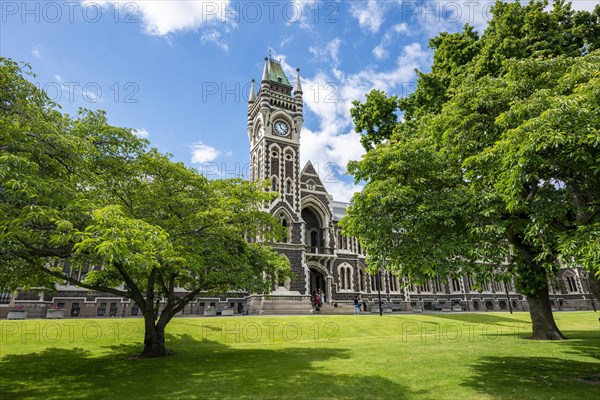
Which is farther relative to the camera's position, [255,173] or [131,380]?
[255,173]

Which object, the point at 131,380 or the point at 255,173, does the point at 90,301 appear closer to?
the point at 255,173

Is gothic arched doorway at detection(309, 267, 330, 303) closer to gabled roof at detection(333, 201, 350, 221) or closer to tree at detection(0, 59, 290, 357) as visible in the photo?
gabled roof at detection(333, 201, 350, 221)

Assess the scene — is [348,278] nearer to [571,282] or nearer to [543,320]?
[543,320]

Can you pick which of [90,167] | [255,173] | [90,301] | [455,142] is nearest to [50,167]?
[90,167]

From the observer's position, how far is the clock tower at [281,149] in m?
37.3

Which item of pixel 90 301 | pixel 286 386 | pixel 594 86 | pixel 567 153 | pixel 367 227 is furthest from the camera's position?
pixel 90 301

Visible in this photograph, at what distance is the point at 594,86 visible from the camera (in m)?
7.07

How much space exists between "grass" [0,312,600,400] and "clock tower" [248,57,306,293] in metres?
17.0

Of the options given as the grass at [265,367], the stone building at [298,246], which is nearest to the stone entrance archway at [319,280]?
the stone building at [298,246]

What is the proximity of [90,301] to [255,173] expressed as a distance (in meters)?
20.7

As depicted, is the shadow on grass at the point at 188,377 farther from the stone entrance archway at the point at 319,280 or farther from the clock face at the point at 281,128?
the clock face at the point at 281,128

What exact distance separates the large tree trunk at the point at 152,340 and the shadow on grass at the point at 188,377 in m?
A: 0.73

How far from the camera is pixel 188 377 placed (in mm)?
10203

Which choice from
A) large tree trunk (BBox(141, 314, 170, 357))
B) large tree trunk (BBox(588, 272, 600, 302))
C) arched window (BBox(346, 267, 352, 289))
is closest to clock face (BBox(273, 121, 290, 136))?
arched window (BBox(346, 267, 352, 289))
